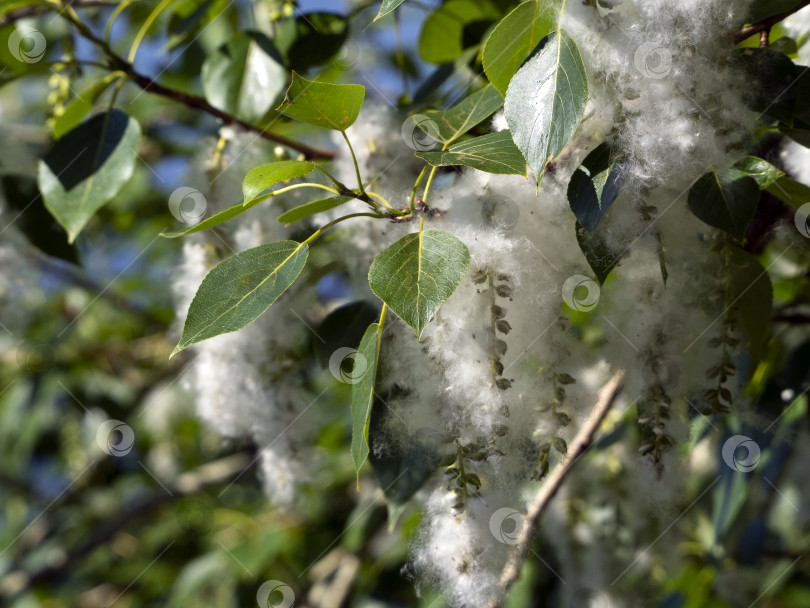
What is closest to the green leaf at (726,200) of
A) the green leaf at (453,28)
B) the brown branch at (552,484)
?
the brown branch at (552,484)

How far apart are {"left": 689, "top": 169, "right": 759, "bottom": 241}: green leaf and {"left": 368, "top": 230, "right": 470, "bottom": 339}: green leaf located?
0.31 m

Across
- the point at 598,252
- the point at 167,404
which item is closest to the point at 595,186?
the point at 598,252

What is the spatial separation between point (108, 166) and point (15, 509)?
7.70ft

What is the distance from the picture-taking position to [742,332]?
0.97 m

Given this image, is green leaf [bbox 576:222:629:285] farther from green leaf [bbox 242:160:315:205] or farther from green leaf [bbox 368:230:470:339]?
green leaf [bbox 242:160:315:205]

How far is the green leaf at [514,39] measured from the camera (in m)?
0.80

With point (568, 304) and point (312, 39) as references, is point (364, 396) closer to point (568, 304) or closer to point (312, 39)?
point (568, 304)

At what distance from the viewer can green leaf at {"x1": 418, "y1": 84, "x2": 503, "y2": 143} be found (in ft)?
2.97

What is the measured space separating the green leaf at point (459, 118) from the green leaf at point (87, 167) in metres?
0.65

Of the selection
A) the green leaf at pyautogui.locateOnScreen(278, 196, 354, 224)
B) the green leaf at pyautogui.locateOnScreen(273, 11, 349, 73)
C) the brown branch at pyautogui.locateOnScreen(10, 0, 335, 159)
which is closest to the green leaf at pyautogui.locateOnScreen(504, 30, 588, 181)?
the green leaf at pyautogui.locateOnScreen(278, 196, 354, 224)

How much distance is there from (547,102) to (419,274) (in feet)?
0.77

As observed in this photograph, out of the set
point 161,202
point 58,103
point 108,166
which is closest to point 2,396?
point 161,202

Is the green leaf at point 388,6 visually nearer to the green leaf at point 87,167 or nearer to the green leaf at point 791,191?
the green leaf at point 791,191

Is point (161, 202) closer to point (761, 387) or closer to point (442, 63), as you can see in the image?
point (442, 63)
